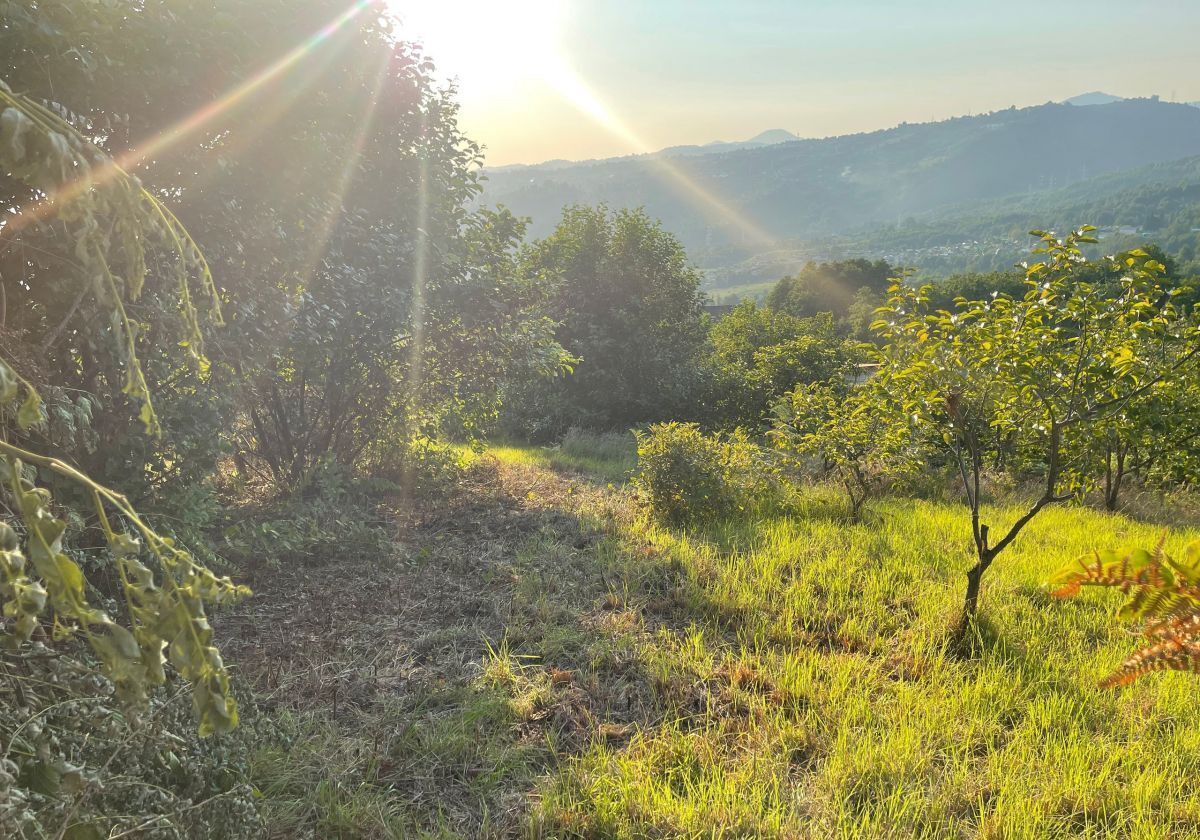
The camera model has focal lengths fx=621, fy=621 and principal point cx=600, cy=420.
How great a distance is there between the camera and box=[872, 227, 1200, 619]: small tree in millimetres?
3645

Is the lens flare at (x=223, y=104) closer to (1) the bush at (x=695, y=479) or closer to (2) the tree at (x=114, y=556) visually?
(2) the tree at (x=114, y=556)

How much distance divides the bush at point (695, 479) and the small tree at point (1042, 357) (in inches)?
104

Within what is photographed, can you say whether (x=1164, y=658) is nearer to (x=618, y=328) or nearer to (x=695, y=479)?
(x=695, y=479)

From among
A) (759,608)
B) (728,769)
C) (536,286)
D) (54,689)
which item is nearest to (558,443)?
(536,286)

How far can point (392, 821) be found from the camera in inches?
100

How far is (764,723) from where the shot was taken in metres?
3.18

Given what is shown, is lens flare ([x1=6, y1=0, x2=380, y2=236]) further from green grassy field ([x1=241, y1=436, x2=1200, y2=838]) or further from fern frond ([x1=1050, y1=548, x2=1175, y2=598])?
fern frond ([x1=1050, y1=548, x2=1175, y2=598])

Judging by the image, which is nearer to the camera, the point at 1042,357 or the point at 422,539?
the point at 1042,357

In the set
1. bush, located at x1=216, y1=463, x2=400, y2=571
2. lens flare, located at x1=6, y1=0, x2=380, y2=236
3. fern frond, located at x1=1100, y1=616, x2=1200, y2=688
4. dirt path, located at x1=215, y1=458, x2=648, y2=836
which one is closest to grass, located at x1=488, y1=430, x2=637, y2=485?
dirt path, located at x1=215, y1=458, x2=648, y2=836

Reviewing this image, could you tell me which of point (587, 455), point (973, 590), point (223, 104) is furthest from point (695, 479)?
point (587, 455)

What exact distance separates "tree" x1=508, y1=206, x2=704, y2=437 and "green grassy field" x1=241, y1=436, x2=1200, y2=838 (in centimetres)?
990

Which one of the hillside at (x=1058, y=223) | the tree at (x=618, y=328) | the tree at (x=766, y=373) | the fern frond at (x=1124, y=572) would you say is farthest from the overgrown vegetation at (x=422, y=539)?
the hillside at (x=1058, y=223)

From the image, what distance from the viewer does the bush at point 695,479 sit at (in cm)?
679

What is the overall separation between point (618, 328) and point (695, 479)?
9.07 metres
